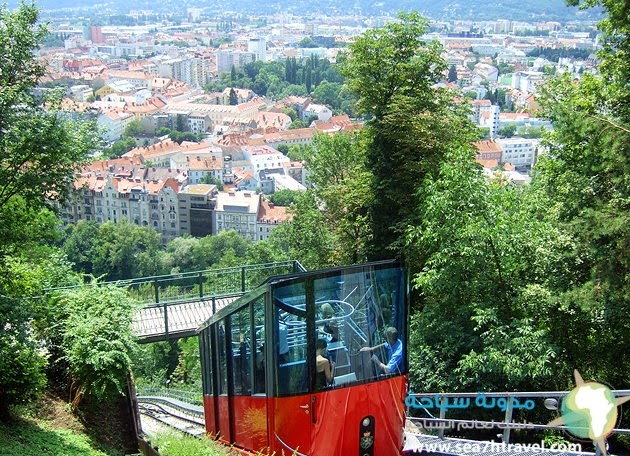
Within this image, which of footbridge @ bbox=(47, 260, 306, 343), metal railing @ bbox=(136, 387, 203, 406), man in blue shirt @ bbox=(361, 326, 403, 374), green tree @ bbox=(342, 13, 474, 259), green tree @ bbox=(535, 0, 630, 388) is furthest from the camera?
metal railing @ bbox=(136, 387, 203, 406)

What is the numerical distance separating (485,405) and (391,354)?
219 cm

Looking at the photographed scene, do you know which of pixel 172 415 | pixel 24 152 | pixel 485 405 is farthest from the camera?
pixel 172 415

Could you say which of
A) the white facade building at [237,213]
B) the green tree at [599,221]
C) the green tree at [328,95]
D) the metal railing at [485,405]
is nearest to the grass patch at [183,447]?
the metal railing at [485,405]

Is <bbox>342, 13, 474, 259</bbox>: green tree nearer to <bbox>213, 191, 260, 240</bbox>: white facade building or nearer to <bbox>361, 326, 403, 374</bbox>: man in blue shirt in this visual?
<bbox>361, 326, 403, 374</bbox>: man in blue shirt

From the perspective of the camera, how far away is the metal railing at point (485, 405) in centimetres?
614

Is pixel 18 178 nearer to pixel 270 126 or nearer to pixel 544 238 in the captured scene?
pixel 544 238

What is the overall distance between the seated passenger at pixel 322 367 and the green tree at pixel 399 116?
897 centimetres

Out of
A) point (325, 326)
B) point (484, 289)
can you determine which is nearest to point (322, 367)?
point (325, 326)

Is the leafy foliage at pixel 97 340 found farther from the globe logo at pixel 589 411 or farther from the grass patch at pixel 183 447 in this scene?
the globe logo at pixel 589 411

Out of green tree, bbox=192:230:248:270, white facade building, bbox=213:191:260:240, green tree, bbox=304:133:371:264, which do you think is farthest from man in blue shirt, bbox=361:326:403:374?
white facade building, bbox=213:191:260:240

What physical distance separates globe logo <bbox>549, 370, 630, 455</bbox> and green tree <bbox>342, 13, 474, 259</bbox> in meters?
9.03

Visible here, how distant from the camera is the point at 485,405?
322 inches

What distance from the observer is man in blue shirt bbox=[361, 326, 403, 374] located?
255 inches

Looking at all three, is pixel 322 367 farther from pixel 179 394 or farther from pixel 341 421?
pixel 179 394
